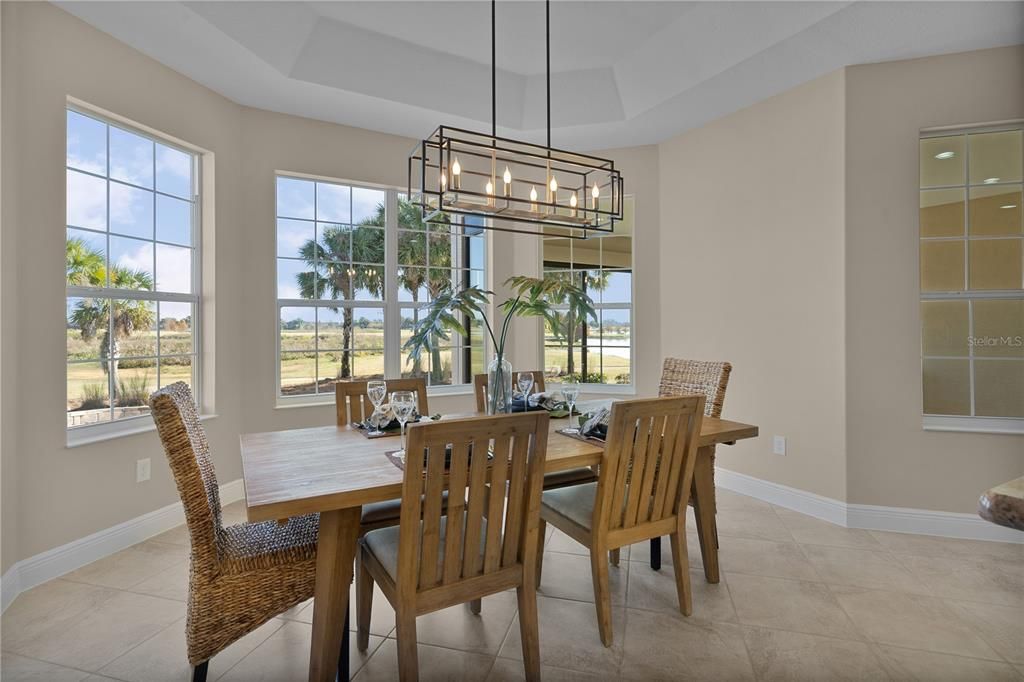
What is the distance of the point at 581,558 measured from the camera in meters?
2.63

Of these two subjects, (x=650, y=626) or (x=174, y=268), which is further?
(x=174, y=268)

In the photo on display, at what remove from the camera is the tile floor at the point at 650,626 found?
1.77 m

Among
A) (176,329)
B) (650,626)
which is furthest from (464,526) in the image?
(176,329)

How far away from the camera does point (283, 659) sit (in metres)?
1.84

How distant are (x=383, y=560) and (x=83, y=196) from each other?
2.68 m

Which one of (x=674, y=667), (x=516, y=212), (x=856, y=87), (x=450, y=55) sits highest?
(x=450, y=55)

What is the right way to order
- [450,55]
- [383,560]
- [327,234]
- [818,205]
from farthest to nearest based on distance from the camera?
1. [327,234]
2. [450,55]
3. [818,205]
4. [383,560]

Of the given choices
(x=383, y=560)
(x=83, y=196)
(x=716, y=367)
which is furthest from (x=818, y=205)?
(x=83, y=196)

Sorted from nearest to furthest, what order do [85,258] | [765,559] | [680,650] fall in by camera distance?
[680,650], [765,559], [85,258]

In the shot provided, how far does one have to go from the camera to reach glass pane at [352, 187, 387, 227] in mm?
4012

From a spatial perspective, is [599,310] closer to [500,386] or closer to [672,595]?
[500,386]

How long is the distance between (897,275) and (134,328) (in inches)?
184

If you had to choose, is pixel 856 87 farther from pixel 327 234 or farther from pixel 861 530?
pixel 327 234

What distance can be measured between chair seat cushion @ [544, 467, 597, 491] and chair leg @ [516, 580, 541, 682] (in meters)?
0.78
